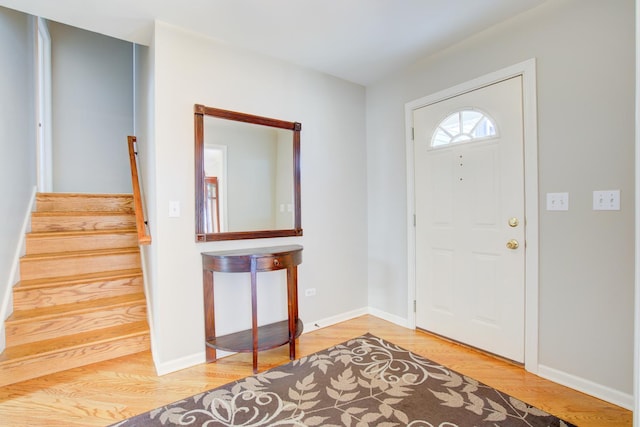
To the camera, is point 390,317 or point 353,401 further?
point 390,317

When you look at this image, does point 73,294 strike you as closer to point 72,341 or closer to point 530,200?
point 72,341

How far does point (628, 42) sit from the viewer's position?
5.31 ft

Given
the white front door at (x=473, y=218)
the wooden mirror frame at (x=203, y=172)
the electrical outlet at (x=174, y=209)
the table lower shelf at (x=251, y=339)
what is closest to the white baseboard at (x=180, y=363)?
the table lower shelf at (x=251, y=339)

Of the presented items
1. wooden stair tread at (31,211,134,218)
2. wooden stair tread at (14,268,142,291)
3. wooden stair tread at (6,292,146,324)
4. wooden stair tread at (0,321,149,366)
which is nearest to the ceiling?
wooden stair tread at (31,211,134,218)

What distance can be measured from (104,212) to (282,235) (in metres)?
2.04

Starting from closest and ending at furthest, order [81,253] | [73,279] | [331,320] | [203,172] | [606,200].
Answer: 1. [606,200]
2. [203,172]
3. [73,279]
4. [81,253]
5. [331,320]

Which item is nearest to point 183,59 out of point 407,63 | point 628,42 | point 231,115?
point 231,115

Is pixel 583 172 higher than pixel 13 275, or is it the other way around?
pixel 583 172

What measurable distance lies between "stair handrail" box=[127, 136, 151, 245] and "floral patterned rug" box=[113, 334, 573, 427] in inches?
43.0

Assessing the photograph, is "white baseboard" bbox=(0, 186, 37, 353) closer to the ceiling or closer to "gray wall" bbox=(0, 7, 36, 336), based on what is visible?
"gray wall" bbox=(0, 7, 36, 336)

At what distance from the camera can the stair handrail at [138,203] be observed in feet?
7.01

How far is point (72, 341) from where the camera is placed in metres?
2.12

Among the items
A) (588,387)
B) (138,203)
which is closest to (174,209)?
(138,203)

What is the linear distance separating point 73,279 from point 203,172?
1.45m
